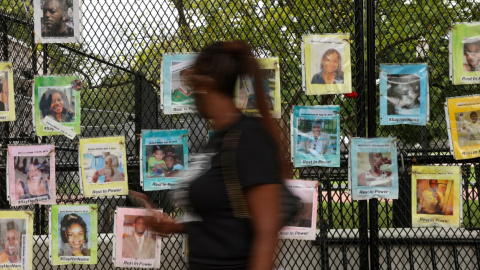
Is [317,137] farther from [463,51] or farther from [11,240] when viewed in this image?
[11,240]

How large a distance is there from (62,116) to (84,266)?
106 centimetres

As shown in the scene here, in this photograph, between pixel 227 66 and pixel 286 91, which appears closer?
pixel 227 66

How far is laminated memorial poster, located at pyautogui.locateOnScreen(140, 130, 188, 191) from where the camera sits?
3.35m

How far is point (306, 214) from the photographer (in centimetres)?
335

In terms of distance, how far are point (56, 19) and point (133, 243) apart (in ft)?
4.52

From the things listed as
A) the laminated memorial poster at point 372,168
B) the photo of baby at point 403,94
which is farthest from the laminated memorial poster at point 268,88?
the photo of baby at point 403,94

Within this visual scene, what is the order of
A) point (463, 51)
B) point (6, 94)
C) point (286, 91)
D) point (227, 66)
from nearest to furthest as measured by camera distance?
point (227, 66)
point (463, 51)
point (6, 94)
point (286, 91)

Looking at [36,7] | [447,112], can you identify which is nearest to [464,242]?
[447,112]

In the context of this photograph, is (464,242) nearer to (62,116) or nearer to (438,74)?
(438,74)

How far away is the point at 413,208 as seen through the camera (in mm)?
3354

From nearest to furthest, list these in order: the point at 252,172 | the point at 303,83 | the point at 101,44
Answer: the point at 252,172 → the point at 303,83 → the point at 101,44

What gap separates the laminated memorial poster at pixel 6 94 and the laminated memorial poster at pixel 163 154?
0.80 metres

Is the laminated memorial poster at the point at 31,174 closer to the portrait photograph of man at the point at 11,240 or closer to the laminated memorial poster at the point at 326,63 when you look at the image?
the portrait photograph of man at the point at 11,240

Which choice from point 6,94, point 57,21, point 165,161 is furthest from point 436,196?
point 6,94
